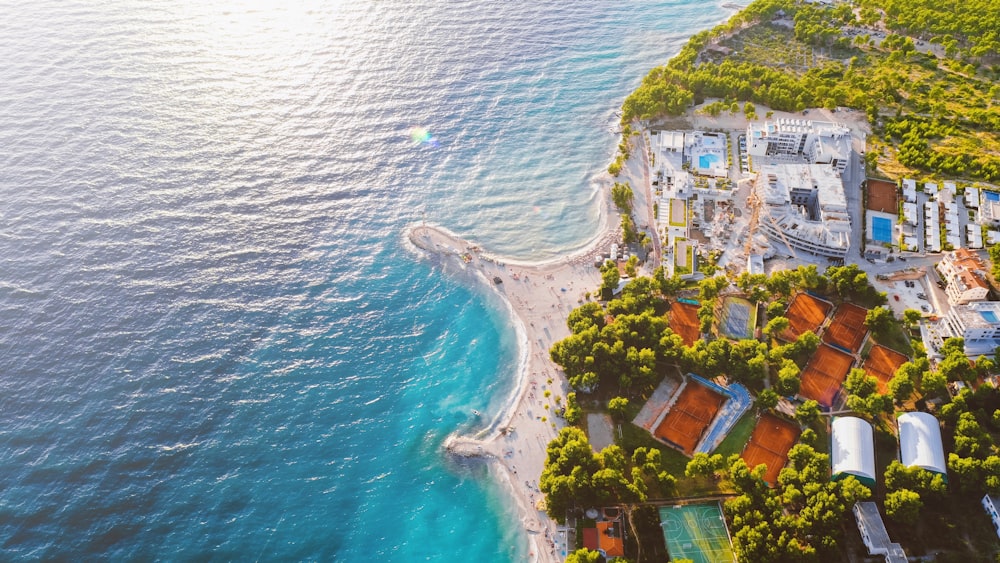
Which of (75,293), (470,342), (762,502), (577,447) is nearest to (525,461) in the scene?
(577,447)

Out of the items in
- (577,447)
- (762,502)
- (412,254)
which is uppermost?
(412,254)

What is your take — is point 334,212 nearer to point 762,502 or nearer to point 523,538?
point 523,538

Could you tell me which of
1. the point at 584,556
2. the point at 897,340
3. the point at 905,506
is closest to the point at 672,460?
the point at 584,556

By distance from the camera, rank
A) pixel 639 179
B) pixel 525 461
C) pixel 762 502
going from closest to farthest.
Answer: pixel 762 502 → pixel 525 461 → pixel 639 179

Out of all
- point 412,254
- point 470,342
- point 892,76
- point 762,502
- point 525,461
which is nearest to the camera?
point 762,502

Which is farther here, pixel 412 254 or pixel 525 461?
pixel 412 254

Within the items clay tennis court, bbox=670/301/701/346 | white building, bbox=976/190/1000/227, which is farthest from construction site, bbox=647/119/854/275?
white building, bbox=976/190/1000/227

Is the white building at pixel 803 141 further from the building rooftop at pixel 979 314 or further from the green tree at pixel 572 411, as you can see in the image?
the green tree at pixel 572 411
